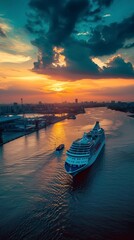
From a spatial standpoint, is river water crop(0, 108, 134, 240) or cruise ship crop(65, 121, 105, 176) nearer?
river water crop(0, 108, 134, 240)

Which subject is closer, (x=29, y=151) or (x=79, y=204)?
(x=79, y=204)

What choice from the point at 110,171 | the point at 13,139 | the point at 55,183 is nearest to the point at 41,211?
the point at 55,183

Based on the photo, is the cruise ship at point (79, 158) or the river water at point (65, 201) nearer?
the river water at point (65, 201)

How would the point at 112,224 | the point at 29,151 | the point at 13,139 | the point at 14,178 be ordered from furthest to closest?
1. the point at 13,139
2. the point at 29,151
3. the point at 14,178
4. the point at 112,224

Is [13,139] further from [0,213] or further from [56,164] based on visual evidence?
[0,213]

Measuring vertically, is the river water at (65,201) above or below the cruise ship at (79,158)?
below

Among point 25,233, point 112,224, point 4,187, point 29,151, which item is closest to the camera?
point 25,233

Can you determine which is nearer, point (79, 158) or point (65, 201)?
point (65, 201)

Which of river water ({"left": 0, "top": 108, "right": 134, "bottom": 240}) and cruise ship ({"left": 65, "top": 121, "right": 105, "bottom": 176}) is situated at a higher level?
cruise ship ({"left": 65, "top": 121, "right": 105, "bottom": 176})
